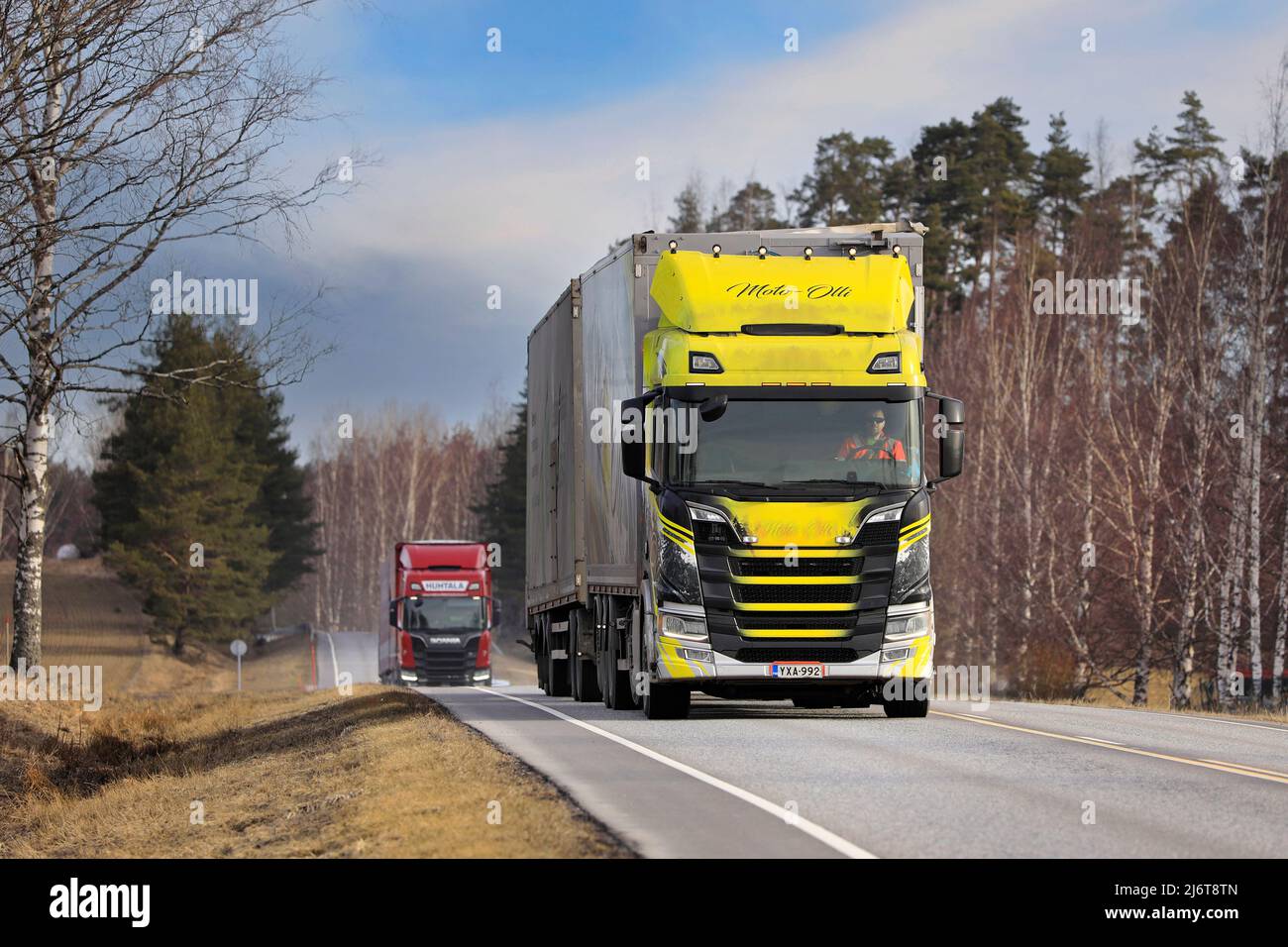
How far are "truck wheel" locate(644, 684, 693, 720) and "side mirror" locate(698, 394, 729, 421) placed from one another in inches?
116

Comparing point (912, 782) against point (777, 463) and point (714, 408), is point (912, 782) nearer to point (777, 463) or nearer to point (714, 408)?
point (777, 463)

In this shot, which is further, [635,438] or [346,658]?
[346,658]

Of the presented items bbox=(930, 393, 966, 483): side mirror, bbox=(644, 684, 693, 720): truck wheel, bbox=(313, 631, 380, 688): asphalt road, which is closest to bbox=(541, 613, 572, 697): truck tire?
bbox=(644, 684, 693, 720): truck wheel

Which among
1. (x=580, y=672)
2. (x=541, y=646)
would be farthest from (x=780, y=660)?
(x=541, y=646)

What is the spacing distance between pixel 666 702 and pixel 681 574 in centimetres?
216

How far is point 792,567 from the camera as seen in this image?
16094mm

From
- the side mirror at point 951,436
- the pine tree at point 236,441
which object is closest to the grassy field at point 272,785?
the side mirror at point 951,436

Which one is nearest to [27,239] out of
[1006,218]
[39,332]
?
[39,332]

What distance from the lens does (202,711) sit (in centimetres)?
3053

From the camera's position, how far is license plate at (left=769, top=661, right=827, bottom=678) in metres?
16.2

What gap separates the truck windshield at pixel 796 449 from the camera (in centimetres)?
1627

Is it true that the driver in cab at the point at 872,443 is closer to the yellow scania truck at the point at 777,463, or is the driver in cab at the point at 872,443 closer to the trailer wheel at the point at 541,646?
the yellow scania truck at the point at 777,463

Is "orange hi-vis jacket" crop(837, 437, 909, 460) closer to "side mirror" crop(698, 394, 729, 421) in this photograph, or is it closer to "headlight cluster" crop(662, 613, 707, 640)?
"side mirror" crop(698, 394, 729, 421)
